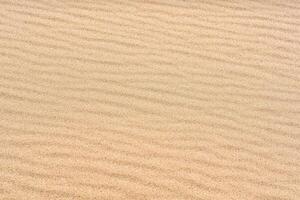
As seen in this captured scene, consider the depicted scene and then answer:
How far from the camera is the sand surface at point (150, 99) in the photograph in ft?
8.61

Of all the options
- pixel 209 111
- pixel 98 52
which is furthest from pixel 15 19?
pixel 209 111

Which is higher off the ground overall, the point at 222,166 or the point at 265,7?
the point at 265,7

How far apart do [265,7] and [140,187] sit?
1.76 m

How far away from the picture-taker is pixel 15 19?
11.6ft

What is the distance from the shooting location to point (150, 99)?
3037 mm

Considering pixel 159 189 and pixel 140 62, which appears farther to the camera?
pixel 140 62

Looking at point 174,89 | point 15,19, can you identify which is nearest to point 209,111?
point 174,89

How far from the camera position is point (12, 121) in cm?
286

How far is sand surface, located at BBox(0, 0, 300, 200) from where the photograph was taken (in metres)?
2.62

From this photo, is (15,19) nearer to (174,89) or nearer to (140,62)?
(140,62)

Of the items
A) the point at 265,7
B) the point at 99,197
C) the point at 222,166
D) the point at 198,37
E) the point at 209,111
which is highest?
the point at 265,7

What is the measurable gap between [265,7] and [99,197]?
190cm

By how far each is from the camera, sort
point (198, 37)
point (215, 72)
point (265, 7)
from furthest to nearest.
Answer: point (265, 7), point (198, 37), point (215, 72)

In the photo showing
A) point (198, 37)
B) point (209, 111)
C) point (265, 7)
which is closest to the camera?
point (209, 111)
